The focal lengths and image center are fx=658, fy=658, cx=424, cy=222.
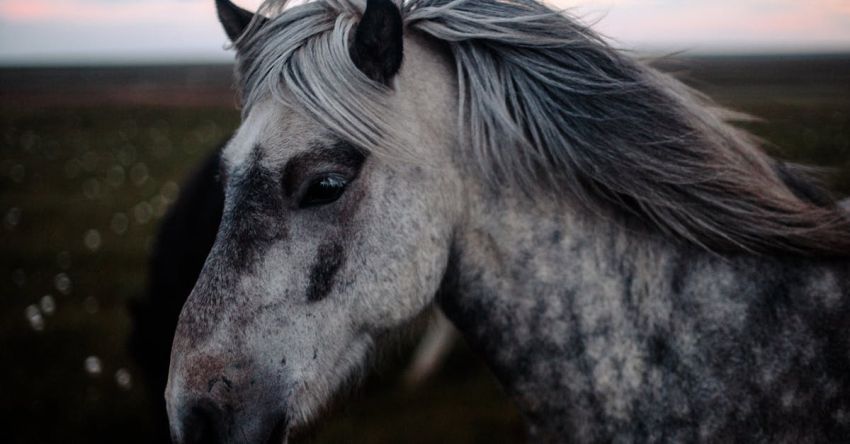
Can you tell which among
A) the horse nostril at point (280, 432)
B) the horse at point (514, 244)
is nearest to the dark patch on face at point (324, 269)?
the horse at point (514, 244)

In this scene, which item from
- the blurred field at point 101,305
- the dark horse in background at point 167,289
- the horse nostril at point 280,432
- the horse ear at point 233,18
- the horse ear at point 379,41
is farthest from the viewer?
the blurred field at point 101,305

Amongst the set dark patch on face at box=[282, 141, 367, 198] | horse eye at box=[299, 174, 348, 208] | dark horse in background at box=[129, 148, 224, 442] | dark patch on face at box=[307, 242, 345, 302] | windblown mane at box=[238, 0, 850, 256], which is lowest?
dark horse in background at box=[129, 148, 224, 442]

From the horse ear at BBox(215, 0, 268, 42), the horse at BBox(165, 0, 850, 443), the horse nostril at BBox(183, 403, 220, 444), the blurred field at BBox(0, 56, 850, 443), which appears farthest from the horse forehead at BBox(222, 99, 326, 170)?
the blurred field at BBox(0, 56, 850, 443)

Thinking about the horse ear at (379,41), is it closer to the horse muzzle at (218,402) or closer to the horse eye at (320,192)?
the horse eye at (320,192)

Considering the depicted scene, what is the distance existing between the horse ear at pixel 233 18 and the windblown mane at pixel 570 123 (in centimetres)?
41

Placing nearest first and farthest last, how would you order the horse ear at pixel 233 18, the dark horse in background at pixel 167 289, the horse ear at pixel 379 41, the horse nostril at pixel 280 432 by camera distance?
the horse ear at pixel 379 41, the horse nostril at pixel 280 432, the horse ear at pixel 233 18, the dark horse in background at pixel 167 289

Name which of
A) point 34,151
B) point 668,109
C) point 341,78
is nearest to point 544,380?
point 668,109

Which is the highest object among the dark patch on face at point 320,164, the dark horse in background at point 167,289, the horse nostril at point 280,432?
the dark patch on face at point 320,164

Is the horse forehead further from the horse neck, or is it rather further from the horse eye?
the horse neck

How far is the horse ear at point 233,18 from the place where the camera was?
274 cm

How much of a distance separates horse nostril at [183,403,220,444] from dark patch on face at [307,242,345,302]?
48cm

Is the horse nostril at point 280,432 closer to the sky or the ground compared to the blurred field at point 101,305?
closer to the sky

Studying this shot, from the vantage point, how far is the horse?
219 centimetres

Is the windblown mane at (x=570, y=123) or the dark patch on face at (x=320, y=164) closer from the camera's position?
the dark patch on face at (x=320, y=164)
